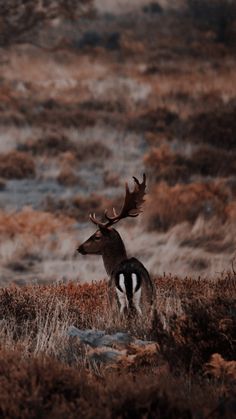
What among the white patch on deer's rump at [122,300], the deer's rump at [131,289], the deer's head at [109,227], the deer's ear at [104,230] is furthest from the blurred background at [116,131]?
the white patch on deer's rump at [122,300]

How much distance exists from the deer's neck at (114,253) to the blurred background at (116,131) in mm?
2053

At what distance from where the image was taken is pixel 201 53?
109ft

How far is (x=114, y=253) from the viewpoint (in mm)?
8984

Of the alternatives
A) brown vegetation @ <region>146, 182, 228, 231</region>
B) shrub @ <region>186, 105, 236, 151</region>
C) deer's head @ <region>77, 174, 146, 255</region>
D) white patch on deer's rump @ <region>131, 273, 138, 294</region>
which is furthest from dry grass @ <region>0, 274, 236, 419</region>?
shrub @ <region>186, 105, 236, 151</region>

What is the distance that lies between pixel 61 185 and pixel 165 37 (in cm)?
1508

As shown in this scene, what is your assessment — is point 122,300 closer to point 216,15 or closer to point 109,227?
point 109,227

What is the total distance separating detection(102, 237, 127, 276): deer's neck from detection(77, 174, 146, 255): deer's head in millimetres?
25

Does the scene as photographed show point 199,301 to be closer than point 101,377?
No

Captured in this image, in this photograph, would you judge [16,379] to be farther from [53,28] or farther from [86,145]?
[53,28]

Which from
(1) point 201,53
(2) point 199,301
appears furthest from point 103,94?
(2) point 199,301

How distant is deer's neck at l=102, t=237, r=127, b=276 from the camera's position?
8.97m

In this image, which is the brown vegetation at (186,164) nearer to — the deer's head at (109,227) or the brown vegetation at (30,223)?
the brown vegetation at (30,223)

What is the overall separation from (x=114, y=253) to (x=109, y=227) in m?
0.30

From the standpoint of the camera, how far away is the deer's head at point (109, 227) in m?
9.03
